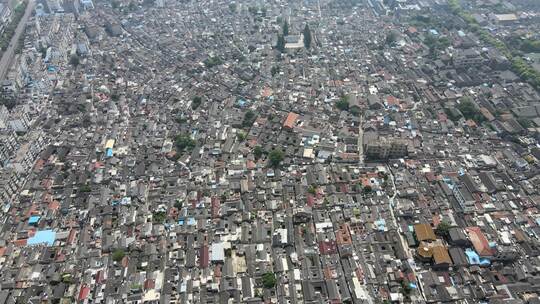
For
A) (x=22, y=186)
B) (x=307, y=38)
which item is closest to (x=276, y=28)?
(x=307, y=38)

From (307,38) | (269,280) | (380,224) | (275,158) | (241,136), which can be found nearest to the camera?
(269,280)

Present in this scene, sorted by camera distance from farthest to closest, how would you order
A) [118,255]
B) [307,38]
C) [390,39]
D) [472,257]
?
[307,38], [390,39], [118,255], [472,257]

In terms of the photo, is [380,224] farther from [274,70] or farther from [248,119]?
[274,70]

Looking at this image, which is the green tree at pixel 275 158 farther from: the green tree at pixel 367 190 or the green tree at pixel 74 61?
the green tree at pixel 74 61

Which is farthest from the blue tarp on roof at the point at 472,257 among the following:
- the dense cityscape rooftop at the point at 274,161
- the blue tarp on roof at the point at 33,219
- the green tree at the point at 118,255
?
the blue tarp on roof at the point at 33,219

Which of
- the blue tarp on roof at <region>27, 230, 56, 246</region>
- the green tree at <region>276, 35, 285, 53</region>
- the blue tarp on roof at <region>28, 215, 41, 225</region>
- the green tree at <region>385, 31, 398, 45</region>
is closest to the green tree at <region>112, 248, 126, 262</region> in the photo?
the blue tarp on roof at <region>27, 230, 56, 246</region>

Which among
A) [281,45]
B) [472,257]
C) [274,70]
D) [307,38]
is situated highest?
[307,38]

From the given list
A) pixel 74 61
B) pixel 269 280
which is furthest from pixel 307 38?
pixel 269 280
